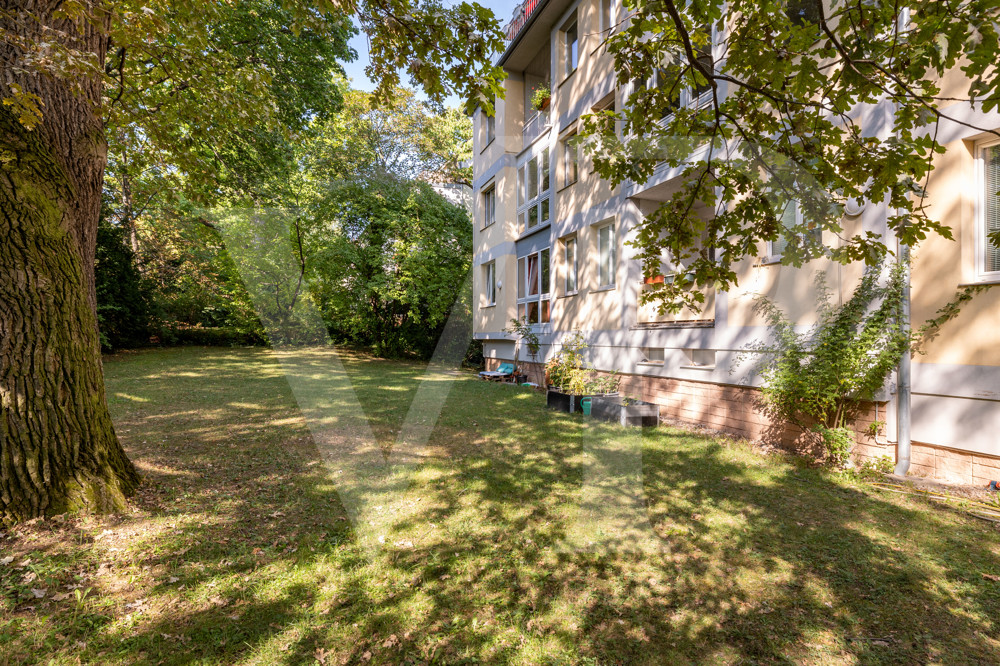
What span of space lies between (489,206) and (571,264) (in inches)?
270

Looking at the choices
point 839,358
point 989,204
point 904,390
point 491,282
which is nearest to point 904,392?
point 904,390

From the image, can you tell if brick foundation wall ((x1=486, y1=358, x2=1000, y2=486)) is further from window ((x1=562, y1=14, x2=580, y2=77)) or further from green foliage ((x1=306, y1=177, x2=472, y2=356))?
green foliage ((x1=306, y1=177, x2=472, y2=356))

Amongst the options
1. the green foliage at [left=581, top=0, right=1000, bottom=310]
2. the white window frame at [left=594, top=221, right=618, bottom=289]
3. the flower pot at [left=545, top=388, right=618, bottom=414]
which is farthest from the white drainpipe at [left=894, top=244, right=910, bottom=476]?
the white window frame at [left=594, top=221, right=618, bottom=289]

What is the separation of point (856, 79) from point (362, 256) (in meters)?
21.0

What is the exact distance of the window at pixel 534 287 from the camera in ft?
45.5

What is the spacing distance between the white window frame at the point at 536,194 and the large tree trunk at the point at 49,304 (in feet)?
35.3

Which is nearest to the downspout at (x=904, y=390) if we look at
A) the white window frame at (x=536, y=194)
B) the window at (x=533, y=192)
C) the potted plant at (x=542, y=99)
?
the white window frame at (x=536, y=194)

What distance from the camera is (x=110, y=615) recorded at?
2670 mm

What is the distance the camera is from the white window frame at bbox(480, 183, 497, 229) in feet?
57.8

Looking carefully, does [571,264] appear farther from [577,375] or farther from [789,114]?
[789,114]

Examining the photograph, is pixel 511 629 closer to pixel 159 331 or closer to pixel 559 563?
pixel 559 563

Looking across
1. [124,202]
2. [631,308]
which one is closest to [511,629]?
[631,308]

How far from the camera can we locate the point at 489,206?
60.0 ft

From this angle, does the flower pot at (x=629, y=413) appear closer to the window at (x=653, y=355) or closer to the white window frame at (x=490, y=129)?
the window at (x=653, y=355)
